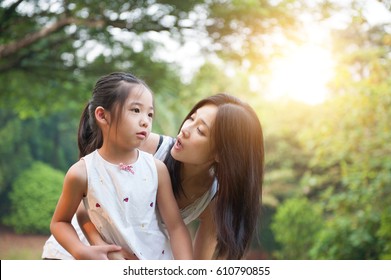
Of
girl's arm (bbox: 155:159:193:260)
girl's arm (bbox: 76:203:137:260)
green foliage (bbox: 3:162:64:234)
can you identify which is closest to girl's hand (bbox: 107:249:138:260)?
girl's arm (bbox: 76:203:137:260)

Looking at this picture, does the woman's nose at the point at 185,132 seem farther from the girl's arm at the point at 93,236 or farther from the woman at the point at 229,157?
the girl's arm at the point at 93,236

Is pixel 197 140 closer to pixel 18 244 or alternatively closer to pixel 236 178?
pixel 236 178

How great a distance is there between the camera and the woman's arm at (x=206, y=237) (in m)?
1.69

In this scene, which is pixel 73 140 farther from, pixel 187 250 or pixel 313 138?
pixel 187 250

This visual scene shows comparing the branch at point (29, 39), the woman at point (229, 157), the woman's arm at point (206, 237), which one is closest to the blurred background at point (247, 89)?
the branch at point (29, 39)

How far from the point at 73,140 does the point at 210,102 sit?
7.18 metres

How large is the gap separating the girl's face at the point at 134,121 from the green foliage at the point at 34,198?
6.31 metres

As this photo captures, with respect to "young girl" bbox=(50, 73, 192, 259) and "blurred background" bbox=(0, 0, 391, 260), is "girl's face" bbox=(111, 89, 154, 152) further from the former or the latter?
"blurred background" bbox=(0, 0, 391, 260)

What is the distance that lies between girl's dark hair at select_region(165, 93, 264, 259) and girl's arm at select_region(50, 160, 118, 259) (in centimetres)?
29

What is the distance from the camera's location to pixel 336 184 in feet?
27.2

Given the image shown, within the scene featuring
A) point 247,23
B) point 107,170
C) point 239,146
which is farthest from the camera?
point 247,23

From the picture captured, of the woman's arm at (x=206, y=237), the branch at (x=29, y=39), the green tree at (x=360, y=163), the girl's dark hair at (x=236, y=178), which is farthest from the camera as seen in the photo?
the branch at (x=29, y=39)
